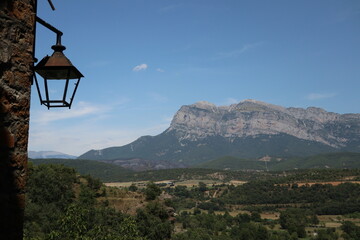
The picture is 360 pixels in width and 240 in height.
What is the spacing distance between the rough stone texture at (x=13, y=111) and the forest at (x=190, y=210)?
2179 cm

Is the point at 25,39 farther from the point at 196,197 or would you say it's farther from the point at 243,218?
the point at 196,197

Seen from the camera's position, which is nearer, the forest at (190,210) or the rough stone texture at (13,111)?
the rough stone texture at (13,111)

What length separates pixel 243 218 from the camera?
464 ft

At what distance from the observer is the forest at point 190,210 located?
1726 inches

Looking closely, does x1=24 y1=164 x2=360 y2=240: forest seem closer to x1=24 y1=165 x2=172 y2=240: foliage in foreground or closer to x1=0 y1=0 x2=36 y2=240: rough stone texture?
x1=24 y1=165 x2=172 y2=240: foliage in foreground

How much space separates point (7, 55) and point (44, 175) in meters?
67.9

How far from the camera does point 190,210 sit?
16362 centimetres

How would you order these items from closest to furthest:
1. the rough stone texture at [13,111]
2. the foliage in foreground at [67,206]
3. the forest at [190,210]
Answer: the rough stone texture at [13,111], the forest at [190,210], the foliage in foreground at [67,206]

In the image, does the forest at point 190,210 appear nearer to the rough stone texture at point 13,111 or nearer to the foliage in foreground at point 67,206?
the foliage in foreground at point 67,206

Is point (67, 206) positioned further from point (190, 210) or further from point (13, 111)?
point (190, 210)

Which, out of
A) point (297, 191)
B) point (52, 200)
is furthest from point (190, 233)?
point (297, 191)

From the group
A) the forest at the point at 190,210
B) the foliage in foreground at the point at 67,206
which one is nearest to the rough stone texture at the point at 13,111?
the forest at the point at 190,210

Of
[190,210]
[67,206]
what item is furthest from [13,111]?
[190,210]

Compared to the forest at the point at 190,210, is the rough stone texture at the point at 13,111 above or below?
above
